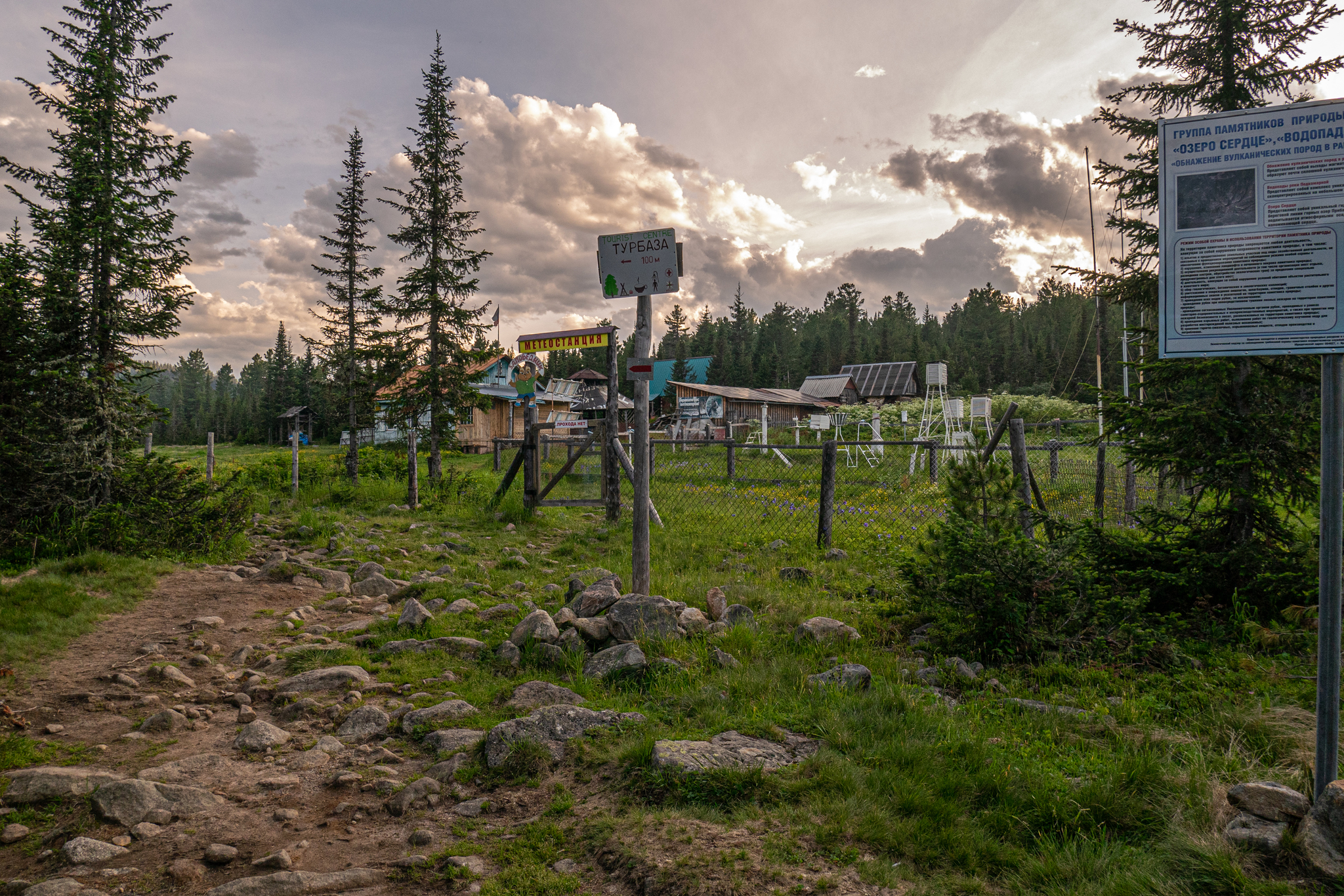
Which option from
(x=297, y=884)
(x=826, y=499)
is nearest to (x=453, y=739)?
(x=297, y=884)

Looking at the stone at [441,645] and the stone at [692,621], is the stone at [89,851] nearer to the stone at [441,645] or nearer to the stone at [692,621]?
the stone at [441,645]

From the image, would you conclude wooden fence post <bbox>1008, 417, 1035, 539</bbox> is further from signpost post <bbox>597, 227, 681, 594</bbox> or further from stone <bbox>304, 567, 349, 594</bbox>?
stone <bbox>304, 567, 349, 594</bbox>

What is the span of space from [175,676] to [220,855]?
276 centimetres

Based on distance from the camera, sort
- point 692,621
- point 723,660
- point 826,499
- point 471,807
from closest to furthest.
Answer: point 471,807, point 723,660, point 692,621, point 826,499

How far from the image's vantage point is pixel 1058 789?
Result: 3145 mm

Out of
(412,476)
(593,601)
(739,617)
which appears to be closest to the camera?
(739,617)

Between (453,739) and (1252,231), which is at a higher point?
(1252,231)

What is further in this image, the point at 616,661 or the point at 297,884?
the point at 616,661

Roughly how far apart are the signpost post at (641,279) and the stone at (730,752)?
9.55 feet

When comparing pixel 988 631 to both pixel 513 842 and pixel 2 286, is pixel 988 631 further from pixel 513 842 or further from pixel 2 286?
pixel 2 286

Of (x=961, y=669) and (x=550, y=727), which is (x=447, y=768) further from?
(x=961, y=669)

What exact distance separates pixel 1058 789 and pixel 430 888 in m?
2.91

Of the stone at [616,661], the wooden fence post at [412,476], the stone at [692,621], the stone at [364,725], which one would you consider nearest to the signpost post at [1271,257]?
the stone at [616,661]

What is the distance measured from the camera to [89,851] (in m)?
2.90
